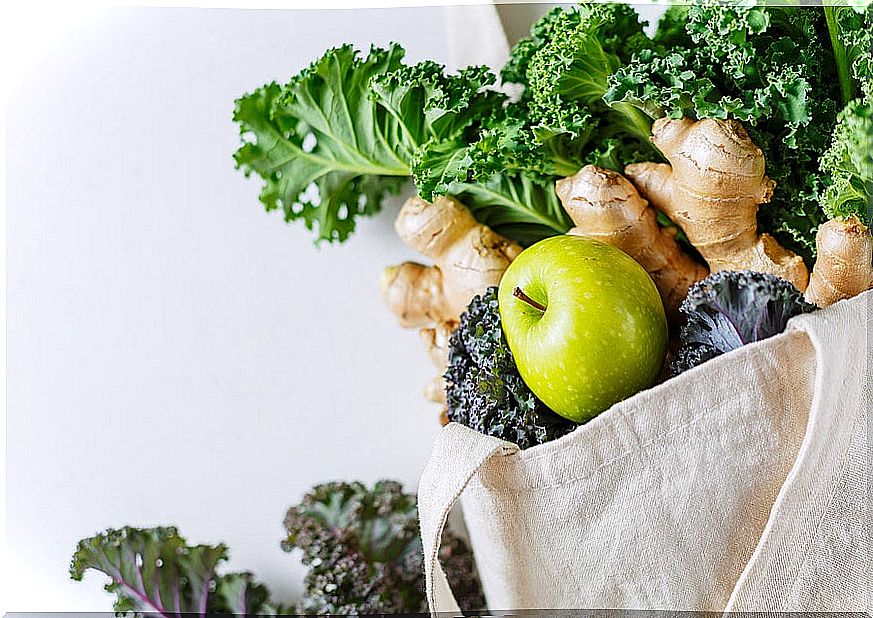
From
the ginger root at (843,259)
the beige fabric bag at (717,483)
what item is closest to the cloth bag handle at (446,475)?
the beige fabric bag at (717,483)

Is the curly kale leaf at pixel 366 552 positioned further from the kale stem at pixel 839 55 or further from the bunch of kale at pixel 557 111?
the kale stem at pixel 839 55

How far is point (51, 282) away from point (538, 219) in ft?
1.48

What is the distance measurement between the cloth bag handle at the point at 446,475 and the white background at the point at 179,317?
238mm

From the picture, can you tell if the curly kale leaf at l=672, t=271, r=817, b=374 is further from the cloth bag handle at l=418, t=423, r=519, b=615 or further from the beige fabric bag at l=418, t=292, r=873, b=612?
the cloth bag handle at l=418, t=423, r=519, b=615

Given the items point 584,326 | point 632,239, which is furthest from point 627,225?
point 584,326

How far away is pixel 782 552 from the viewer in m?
0.58

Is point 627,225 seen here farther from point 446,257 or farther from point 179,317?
Result: point 179,317

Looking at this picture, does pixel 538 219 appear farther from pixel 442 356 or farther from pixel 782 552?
pixel 782 552

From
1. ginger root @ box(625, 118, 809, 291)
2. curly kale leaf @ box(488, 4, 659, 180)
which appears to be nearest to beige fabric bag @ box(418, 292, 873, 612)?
ginger root @ box(625, 118, 809, 291)

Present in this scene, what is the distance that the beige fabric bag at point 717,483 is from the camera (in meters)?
0.58

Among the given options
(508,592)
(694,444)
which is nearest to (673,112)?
(694,444)

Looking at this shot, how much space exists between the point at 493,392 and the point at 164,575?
1.15 ft

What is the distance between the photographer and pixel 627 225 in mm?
707

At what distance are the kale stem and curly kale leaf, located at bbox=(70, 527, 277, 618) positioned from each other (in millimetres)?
646
